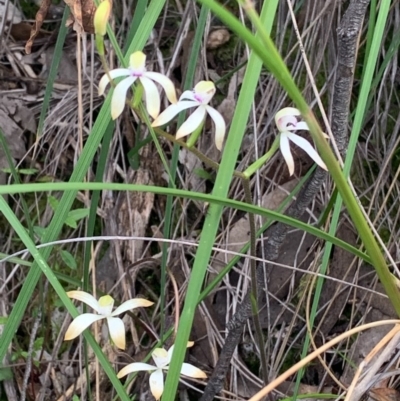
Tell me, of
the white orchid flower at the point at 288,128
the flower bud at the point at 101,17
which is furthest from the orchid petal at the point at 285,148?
the flower bud at the point at 101,17

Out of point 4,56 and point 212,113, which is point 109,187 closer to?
point 212,113

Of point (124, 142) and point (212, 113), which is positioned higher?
point (212, 113)

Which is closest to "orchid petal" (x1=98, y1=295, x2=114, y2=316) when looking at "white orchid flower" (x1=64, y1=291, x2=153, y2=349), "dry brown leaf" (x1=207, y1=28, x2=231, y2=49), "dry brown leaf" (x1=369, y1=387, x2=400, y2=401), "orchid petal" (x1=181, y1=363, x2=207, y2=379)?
"white orchid flower" (x1=64, y1=291, x2=153, y2=349)

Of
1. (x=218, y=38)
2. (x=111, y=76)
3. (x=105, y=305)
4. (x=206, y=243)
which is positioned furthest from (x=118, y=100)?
(x=218, y=38)

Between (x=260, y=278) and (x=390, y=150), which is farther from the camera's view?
(x=390, y=150)

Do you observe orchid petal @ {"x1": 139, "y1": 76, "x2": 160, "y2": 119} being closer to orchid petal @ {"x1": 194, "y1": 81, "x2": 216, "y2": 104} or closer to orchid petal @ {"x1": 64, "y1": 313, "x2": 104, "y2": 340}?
orchid petal @ {"x1": 194, "y1": 81, "x2": 216, "y2": 104}

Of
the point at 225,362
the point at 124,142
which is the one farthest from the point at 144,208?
the point at 225,362

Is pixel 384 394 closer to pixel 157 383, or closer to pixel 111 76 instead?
pixel 157 383
